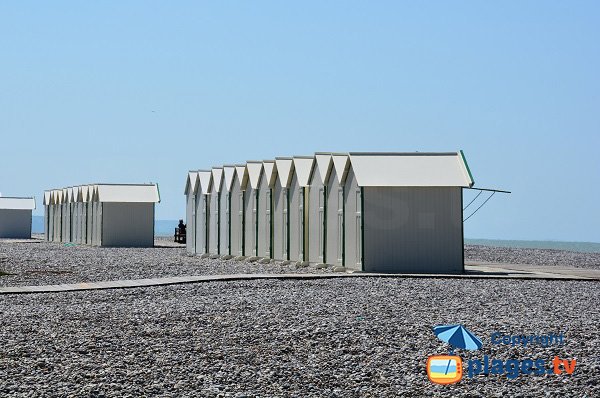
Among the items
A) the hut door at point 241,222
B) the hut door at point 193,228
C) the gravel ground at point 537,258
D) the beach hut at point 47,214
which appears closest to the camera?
the hut door at point 241,222

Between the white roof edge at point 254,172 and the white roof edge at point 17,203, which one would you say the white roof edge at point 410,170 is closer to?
the white roof edge at point 254,172

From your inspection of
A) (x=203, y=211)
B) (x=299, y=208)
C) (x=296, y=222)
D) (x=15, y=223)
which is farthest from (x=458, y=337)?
(x=15, y=223)

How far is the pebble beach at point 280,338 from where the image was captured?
27.9ft

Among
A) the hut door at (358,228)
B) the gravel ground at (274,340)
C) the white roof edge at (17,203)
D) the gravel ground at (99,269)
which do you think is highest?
the white roof edge at (17,203)

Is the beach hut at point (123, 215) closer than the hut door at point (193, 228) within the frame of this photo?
No

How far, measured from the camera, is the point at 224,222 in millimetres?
33938

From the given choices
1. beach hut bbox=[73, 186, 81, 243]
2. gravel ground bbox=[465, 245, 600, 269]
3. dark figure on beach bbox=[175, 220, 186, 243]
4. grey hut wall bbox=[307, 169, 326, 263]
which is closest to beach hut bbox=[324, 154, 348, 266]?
grey hut wall bbox=[307, 169, 326, 263]

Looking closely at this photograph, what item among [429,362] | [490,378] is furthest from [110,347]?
[490,378]

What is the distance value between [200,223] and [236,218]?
4307mm

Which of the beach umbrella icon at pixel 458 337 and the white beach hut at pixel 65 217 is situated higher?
the white beach hut at pixel 65 217

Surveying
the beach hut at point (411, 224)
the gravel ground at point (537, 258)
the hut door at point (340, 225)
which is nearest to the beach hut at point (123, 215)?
the gravel ground at point (537, 258)

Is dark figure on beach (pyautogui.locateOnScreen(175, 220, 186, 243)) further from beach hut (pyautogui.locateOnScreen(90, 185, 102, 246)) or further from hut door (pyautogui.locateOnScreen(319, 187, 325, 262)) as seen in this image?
hut door (pyautogui.locateOnScreen(319, 187, 325, 262))

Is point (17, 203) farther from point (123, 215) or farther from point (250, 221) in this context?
point (250, 221)

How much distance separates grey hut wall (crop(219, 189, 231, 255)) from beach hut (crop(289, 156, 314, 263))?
18.2 ft
